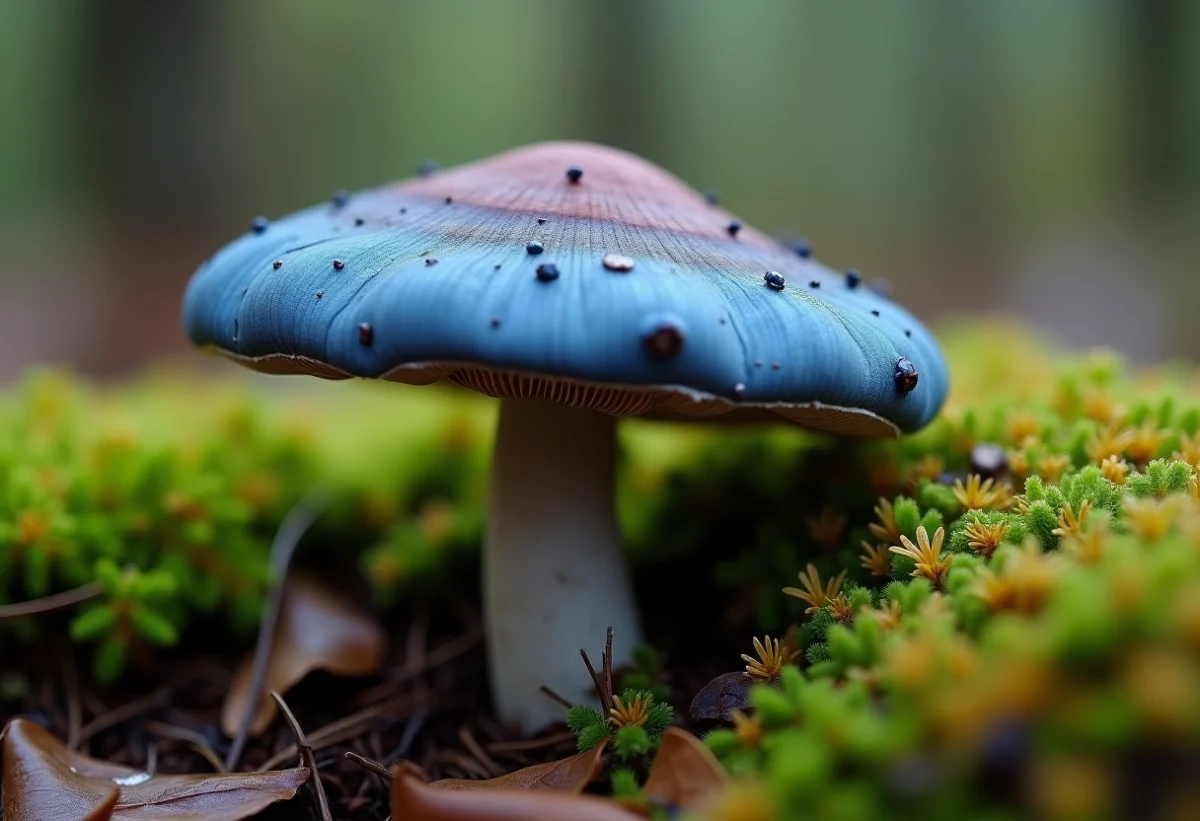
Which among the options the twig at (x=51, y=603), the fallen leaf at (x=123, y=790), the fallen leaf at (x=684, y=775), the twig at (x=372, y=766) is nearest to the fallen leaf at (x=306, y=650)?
the fallen leaf at (x=123, y=790)

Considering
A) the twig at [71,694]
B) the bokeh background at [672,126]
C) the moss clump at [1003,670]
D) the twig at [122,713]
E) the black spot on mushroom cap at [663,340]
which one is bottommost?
the twig at [122,713]

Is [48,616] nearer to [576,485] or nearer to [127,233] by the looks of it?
[576,485]

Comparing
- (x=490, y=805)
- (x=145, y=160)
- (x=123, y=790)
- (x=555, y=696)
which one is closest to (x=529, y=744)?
(x=555, y=696)

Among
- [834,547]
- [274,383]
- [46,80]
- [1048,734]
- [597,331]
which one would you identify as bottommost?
[274,383]

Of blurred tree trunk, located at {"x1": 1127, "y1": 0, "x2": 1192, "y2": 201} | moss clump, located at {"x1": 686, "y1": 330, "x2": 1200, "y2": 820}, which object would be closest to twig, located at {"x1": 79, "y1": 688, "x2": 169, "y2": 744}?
moss clump, located at {"x1": 686, "y1": 330, "x2": 1200, "y2": 820}

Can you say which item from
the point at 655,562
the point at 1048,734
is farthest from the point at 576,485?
the point at 1048,734

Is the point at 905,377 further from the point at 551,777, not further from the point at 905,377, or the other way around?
the point at 551,777

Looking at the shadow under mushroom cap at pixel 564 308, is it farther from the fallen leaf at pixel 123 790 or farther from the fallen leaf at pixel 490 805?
the fallen leaf at pixel 123 790
